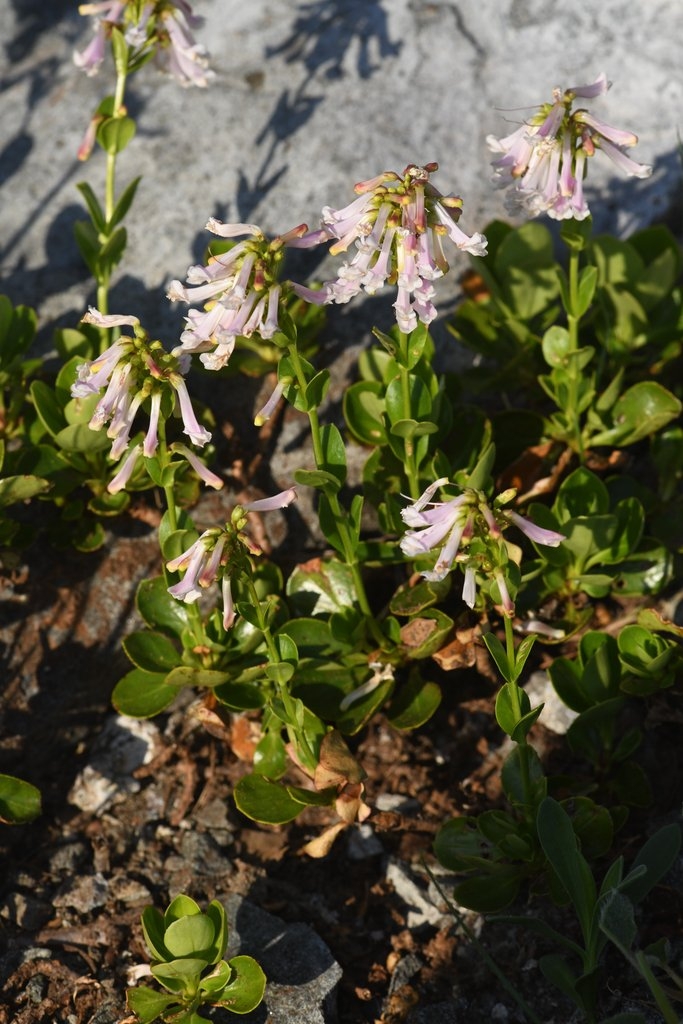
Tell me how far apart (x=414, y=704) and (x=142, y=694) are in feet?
3.28

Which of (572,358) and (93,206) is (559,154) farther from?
(93,206)

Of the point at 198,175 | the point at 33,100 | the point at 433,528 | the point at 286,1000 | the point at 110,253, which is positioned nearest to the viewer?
the point at 433,528

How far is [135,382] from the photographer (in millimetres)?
3303

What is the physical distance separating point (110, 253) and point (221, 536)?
1.86 m

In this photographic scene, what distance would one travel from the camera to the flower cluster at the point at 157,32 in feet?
14.0

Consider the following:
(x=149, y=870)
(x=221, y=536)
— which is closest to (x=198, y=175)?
(x=221, y=536)

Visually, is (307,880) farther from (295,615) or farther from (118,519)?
(118,519)

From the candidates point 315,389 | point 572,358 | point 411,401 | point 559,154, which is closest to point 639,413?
point 572,358

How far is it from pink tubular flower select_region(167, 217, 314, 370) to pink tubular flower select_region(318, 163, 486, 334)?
0.51ft

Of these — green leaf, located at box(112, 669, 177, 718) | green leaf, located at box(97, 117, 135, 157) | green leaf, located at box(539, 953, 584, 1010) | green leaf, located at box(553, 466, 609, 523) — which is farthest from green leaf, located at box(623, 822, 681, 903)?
green leaf, located at box(97, 117, 135, 157)

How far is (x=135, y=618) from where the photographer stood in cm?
434

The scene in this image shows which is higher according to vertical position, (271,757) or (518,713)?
(518,713)

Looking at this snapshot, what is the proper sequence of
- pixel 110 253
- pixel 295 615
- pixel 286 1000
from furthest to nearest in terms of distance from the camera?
pixel 110 253 < pixel 295 615 < pixel 286 1000

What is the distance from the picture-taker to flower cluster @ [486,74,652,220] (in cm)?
354
